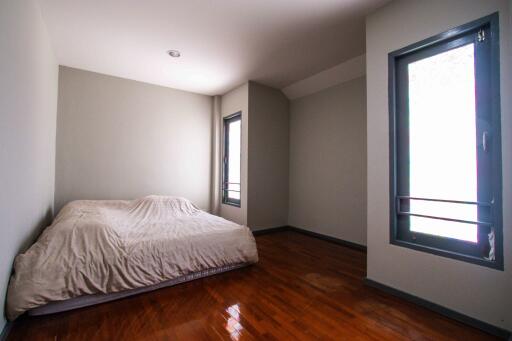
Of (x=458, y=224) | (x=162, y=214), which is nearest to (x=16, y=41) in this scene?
(x=162, y=214)

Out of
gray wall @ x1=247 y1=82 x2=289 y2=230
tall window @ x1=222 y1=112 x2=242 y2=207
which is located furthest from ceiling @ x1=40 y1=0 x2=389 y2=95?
tall window @ x1=222 y1=112 x2=242 y2=207

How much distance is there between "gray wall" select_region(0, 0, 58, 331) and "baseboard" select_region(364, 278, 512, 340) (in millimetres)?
2841

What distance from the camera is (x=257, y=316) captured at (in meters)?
1.81

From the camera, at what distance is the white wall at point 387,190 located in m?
1.57

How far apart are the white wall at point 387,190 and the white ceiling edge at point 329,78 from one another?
3.42ft

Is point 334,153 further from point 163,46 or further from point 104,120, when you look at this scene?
point 104,120

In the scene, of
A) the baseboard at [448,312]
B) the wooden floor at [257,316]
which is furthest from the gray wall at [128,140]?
the baseboard at [448,312]

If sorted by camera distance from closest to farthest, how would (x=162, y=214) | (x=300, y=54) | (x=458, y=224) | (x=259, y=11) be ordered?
(x=458, y=224), (x=259, y=11), (x=300, y=54), (x=162, y=214)

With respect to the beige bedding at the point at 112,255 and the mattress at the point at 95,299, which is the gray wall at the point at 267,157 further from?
the mattress at the point at 95,299

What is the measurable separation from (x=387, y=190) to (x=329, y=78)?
2302 mm

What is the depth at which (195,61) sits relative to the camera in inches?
134

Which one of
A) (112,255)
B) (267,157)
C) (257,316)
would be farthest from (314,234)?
(112,255)

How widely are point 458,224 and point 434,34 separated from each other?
150cm

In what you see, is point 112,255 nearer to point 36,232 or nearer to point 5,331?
point 5,331
